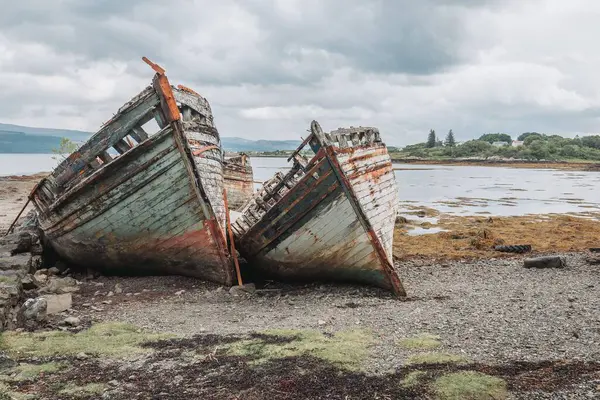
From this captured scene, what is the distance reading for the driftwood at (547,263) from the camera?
13.3 meters

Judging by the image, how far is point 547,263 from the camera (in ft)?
44.0

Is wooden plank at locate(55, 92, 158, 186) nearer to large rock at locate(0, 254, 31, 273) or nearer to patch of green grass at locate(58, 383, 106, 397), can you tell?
large rock at locate(0, 254, 31, 273)

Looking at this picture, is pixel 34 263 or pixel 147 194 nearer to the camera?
pixel 147 194

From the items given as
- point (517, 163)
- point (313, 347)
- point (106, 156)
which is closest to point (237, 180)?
point (106, 156)

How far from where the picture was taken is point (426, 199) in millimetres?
39281

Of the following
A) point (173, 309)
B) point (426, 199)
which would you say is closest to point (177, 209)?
point (173, 309)

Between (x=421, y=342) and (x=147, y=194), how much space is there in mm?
6495

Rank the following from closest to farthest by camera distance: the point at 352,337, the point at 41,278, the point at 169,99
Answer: the point at 352,337 → the point at 169,99 → the point at 41,278

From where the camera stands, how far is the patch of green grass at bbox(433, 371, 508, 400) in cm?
537

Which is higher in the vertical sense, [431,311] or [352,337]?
[352,337]

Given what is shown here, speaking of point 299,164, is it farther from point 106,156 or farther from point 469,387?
point 469,387

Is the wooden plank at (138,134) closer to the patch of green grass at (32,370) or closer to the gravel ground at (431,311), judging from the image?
the gravel ground at (431,311)

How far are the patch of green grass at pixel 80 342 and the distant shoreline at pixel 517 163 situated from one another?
90.9 m

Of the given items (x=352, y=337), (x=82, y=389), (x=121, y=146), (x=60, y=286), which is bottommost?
(x=352, y=337)
